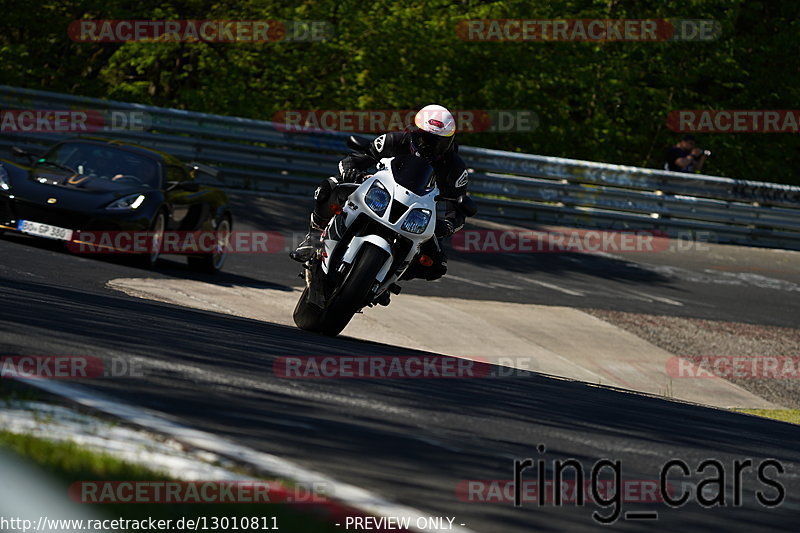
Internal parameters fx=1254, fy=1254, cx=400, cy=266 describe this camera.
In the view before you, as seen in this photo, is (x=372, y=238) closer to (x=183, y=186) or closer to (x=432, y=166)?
(x=432, y=166)

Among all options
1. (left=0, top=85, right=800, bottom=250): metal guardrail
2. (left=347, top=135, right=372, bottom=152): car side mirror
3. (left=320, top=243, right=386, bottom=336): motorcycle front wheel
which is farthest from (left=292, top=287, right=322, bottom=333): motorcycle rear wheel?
(left=0, top=85, right=800, bottom=250): metal guardrail

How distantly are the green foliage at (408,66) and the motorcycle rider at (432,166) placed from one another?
1379 cm

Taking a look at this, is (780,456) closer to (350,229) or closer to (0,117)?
(350,229)

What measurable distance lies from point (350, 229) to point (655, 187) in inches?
524

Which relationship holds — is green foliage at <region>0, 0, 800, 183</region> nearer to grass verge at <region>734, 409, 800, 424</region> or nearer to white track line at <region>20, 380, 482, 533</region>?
grass verge at <region>734, 409, 800, 424</region>

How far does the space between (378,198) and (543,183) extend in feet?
42.3

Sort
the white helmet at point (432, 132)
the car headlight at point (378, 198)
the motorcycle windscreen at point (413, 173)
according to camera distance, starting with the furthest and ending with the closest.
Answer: the white helmet at point (432, 132)
the motorcycle windscreen at point (413, 173)
the car headlight at point (378, 198)

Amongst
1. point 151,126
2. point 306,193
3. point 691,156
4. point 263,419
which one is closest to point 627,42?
point 691,156

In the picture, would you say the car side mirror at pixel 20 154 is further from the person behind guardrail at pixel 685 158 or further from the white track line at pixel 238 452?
the person behind guardrail at pixel 685 158

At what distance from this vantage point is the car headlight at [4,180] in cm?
1400

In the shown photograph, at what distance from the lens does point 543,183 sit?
2223cm

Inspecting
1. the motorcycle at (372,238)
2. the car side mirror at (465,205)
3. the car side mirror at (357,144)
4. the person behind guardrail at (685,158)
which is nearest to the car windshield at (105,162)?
the car side mirror at (357,144)

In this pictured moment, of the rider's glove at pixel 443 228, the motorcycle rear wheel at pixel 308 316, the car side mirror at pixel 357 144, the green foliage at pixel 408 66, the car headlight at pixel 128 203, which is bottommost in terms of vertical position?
the motorcycle rear wheel at pixel 308 316

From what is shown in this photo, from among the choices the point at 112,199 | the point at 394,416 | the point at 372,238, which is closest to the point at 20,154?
the point at 112,199
